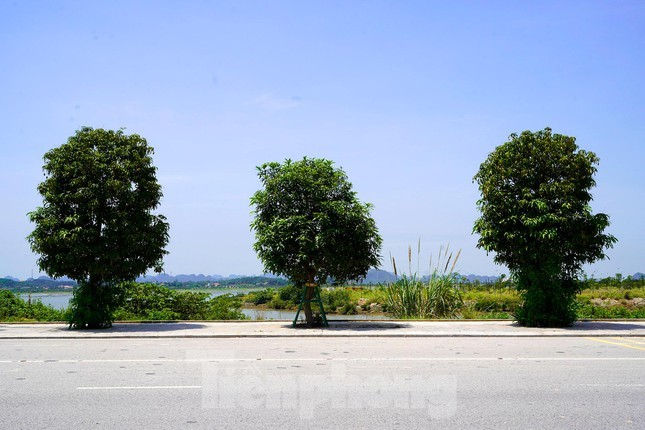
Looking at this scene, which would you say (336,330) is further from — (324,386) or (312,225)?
(324,386)

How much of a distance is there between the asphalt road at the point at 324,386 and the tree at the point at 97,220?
13.6ft

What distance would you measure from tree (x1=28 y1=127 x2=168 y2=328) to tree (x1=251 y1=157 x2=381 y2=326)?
364 centimetres

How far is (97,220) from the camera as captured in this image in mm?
18547

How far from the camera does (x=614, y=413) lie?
7.43 meters

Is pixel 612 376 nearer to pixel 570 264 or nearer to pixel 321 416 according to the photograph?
pixel 321 416

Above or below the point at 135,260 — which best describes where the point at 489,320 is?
below

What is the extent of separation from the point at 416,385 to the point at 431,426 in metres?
2.43

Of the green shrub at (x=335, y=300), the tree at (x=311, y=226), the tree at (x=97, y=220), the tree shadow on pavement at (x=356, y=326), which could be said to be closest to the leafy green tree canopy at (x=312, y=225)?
the tree at (x=311, y=226)

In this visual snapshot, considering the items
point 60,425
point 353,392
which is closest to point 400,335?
point 353,392

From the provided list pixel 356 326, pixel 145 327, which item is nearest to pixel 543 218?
pixel 356 326

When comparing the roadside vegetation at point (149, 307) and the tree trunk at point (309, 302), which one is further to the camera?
the roadside vegetation at point (149, 307)

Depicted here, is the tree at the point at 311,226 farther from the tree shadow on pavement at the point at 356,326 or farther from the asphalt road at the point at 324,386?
the asphalt road at the point at 324,386

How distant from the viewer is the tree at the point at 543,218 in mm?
18094

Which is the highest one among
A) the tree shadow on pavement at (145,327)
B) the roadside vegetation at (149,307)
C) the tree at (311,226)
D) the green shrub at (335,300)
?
the tree at (311,226)
